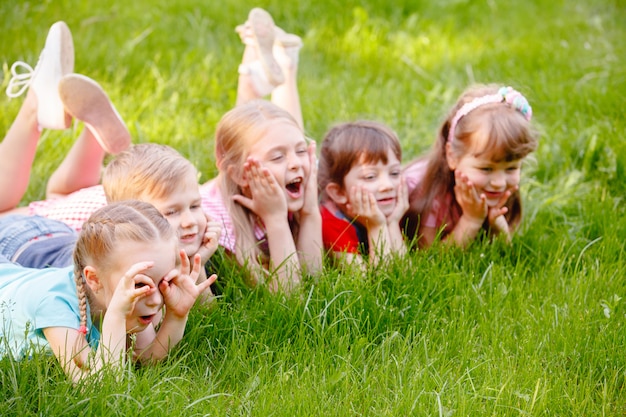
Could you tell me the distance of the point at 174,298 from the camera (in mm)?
2723

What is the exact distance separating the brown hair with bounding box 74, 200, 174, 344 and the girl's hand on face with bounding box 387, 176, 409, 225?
1.43 meters

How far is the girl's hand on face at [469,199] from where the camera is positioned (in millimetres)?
3889

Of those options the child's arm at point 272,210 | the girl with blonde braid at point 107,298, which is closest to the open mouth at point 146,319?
the girl with blonde braid at point 107,298

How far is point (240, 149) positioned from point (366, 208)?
0.62 metres

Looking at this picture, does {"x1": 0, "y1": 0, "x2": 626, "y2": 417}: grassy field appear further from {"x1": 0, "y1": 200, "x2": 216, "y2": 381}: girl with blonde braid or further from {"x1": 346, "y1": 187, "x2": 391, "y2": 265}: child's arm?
{"x1": 346, "y1": 187, "x2": 391, "y2": 265}: child's arm

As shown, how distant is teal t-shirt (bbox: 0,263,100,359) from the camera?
2.64 m

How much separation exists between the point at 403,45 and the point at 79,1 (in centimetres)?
256

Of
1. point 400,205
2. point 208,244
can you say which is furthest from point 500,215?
point 208,244

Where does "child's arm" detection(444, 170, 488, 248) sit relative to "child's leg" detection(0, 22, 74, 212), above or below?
below

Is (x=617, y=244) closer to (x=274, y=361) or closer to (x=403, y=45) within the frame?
(x=274, y=361)

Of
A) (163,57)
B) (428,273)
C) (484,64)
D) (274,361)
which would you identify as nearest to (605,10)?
(484,64)

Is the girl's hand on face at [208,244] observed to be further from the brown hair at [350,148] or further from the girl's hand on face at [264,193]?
the brown hair at [350,148]

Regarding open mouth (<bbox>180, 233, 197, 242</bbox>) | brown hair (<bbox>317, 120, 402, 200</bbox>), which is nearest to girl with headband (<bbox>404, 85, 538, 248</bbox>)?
brown hair (<bbox>317, 120, 402, 200</bbox>)

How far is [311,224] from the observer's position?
373 cm
